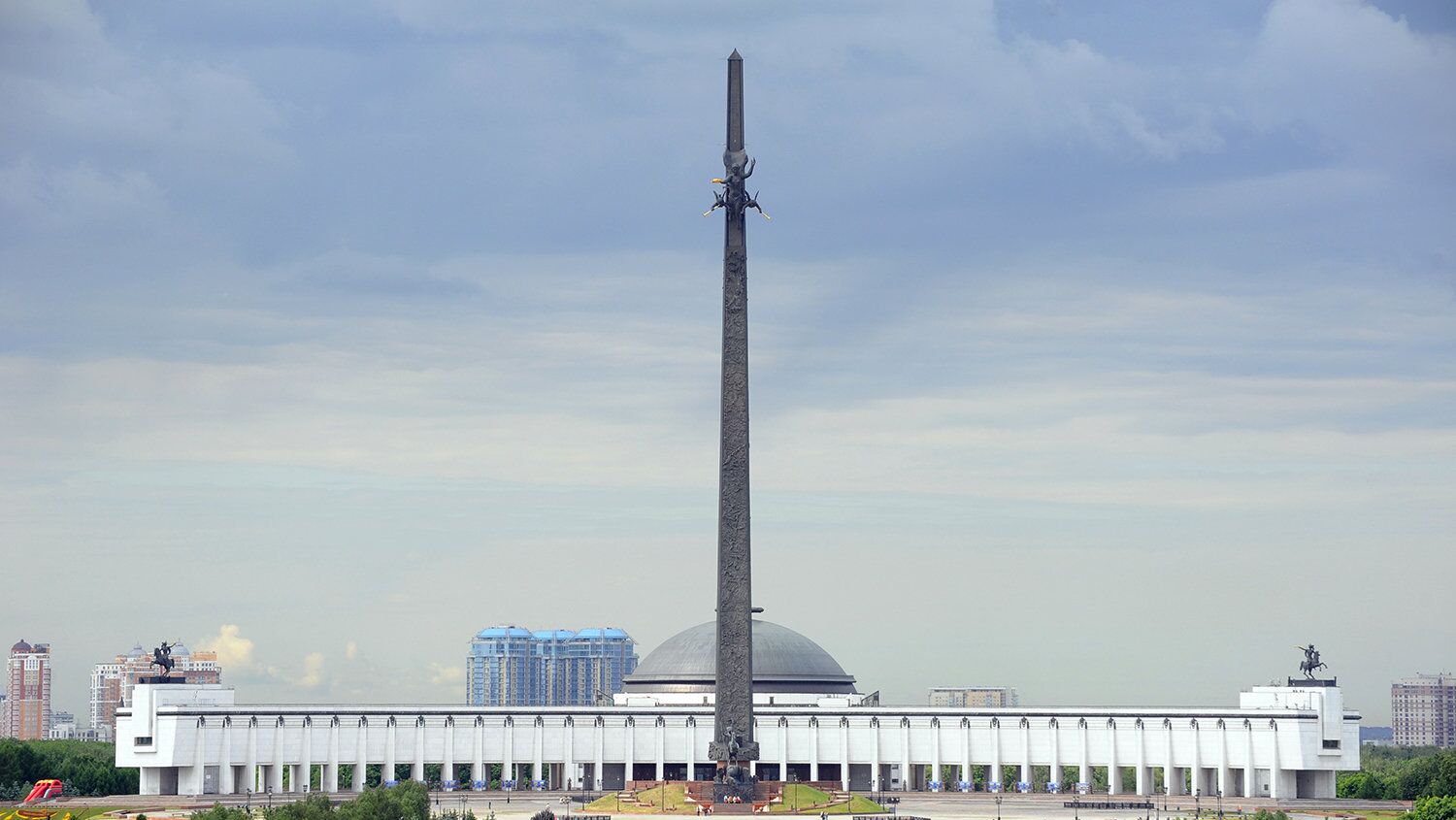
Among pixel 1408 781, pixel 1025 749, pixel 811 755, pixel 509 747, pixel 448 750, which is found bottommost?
pixel 1408 781

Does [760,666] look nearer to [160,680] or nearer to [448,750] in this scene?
[448,750]

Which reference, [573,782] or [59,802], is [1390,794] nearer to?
[573,782]

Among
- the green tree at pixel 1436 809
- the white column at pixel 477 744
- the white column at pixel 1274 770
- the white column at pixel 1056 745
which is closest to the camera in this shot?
the green tree at pixel 1436 809

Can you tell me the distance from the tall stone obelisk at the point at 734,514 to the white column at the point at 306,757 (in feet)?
131

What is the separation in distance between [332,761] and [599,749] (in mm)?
15327

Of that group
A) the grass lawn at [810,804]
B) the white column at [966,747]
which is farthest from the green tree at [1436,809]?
the white column at [966,747]

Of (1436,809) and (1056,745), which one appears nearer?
(1436,809)

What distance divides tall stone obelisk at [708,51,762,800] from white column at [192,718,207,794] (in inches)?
1595

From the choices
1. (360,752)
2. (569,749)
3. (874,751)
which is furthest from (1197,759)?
(360,752)

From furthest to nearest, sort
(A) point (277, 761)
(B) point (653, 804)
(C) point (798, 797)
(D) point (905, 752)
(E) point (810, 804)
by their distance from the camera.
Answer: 1. (D) point (905, 752)
2. (A) point (277, 761)
3. (C) point (798, 797)
4. (E) point (810, 804)
5. (B) point (653, 804)

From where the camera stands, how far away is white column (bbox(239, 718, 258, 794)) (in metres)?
121

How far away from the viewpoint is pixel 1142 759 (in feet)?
410

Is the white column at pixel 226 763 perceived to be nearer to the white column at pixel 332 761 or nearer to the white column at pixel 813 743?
the white column at pixel 332 761

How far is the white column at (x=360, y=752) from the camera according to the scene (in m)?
124
